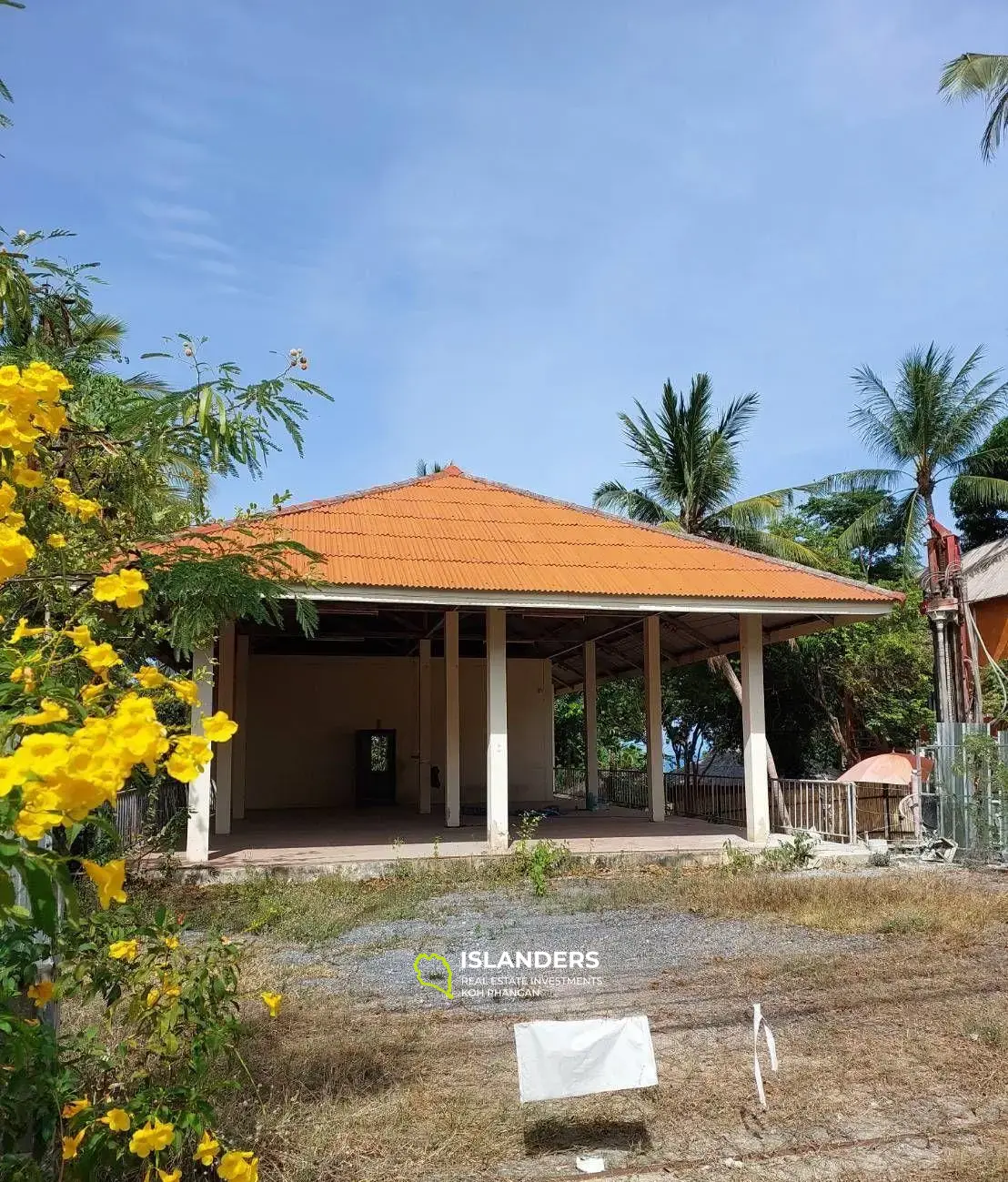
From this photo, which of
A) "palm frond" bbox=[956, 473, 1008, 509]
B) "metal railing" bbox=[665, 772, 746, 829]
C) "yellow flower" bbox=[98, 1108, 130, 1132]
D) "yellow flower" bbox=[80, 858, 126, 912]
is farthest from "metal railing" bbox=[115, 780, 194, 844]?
"palm frond" bbox=[956, 473, 1008, 509]

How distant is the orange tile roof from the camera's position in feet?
39.4

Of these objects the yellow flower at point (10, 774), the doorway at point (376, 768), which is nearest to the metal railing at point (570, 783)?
the doorway at point (376, 768)

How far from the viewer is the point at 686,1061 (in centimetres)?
518

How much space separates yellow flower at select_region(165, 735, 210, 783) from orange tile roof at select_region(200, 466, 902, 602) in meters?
9.29

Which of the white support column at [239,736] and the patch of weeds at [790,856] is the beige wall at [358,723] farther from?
the patch of weeds at [790,856]

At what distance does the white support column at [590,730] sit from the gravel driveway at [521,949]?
913 centimetres

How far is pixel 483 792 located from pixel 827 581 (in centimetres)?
933

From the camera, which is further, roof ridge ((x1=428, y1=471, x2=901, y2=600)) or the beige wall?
the beige wall

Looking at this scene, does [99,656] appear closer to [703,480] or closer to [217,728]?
[217,728]

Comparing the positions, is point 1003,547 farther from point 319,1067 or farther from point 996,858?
point 319,1067

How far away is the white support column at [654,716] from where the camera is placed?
15.3 m

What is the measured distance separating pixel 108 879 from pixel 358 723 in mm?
18831

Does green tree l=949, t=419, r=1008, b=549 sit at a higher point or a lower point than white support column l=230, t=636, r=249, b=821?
higher

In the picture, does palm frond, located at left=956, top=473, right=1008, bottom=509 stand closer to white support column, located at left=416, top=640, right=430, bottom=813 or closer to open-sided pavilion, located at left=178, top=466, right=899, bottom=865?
open-sided pavilion, located at left=178, top=466, right=899, bottom=865
